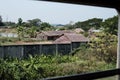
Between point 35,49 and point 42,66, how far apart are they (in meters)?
0.46

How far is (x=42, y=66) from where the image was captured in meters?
5.71

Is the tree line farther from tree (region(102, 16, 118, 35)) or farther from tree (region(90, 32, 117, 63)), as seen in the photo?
tree (region(90, 32, 117, 63))

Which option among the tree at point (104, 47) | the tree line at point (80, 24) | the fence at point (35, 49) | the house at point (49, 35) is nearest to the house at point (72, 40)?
the fence at point (35, 49)

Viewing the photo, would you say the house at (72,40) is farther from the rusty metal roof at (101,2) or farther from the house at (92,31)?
the rusty metal roof at (101,2)

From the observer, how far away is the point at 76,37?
6590 mm

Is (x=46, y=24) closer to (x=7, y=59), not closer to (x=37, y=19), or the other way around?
(x=37, y=19)

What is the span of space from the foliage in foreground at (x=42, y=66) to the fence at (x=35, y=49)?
0.41 ft

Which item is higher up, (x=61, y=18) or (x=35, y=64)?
(x=61, y=18)

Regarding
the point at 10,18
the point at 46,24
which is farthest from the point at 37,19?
the point at 10,18

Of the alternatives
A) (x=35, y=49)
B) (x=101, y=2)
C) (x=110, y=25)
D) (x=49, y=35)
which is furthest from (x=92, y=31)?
(x=101, y=2)

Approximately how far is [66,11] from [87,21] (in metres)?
0.84

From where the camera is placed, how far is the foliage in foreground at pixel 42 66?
5145 millimetres

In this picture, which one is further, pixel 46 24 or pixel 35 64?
pixel 46 24

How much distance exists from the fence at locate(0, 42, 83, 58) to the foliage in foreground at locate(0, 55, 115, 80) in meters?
0.13
